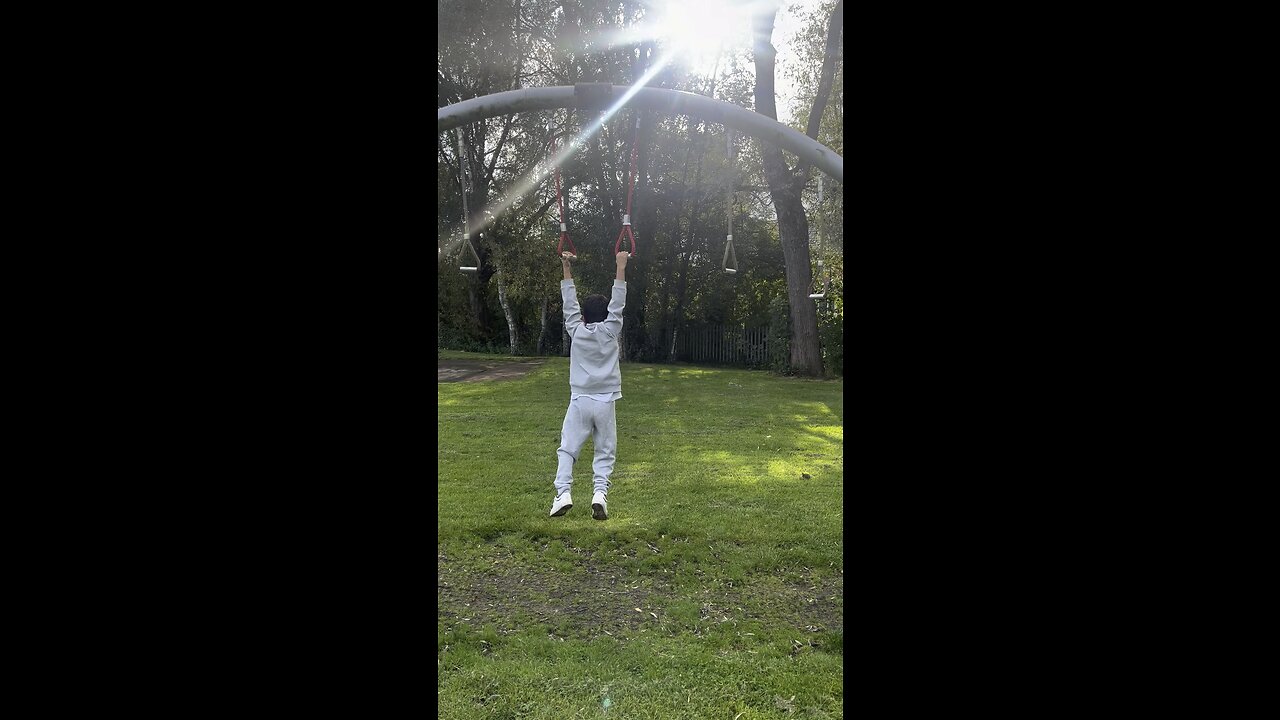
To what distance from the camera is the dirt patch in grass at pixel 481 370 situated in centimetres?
1423

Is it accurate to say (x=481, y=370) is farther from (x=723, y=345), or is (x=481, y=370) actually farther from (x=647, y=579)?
(x=647, y=579)

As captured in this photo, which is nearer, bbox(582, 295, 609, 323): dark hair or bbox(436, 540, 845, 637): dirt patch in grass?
bbox(436, 540, 845, 637): dirt patch in grass

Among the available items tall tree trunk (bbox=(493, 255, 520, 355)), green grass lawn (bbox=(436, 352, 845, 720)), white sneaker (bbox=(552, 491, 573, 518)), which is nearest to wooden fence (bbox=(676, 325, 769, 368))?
tall tree trunk (bbox=(493, 255, 520, 355))

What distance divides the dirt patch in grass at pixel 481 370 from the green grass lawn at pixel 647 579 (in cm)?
542

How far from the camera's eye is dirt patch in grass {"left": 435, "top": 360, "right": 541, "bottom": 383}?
14.2 metres

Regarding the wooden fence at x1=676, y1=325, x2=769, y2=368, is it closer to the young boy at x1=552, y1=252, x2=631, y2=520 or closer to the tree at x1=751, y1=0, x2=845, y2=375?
the tree at x1=751, y1=0, x2=845, y2=375

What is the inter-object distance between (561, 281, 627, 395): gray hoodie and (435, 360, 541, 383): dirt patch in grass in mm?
9646

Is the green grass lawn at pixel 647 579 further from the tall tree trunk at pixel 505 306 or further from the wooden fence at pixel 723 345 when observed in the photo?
the wooden fence at pixel 723 345

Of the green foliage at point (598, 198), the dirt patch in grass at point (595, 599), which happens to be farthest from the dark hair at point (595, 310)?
the green foliage at point (598, 198)

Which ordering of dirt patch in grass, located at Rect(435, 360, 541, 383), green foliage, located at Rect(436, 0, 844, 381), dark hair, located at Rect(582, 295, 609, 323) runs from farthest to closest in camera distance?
green foliage, located at Rect(436, 0, 844, 381) → dirt patch in grass, located at Rect(435, 360, 541, 383) → dark hair, located at Rect(582, 295, 609, 323)
